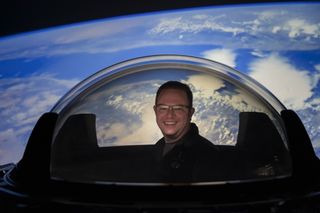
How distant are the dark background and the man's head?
11.7 ft

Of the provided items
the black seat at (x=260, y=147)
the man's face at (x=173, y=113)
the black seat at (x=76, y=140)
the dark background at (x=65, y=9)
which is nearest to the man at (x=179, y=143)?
the man's face at (x=173, y=113)

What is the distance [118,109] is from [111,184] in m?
0.51

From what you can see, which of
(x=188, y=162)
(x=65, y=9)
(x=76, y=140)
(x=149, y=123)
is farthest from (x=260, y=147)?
(x=65, y=9)

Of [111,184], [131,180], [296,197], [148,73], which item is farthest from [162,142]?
[296,197]

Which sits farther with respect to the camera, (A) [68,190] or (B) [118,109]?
(B) [118,109]

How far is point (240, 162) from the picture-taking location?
1378 mm

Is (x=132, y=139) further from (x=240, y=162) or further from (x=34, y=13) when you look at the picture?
(x=34, y=13)

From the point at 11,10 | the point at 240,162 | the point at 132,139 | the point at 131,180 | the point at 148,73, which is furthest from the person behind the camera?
the point at 11,10

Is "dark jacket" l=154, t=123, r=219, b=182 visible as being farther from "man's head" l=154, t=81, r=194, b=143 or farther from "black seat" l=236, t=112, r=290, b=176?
"man's head" l=154, t=81, r=194, b=143

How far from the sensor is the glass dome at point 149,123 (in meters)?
1.35

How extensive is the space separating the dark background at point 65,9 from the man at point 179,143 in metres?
3.58

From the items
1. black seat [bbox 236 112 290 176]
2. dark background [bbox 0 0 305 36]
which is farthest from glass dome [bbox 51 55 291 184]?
dark background [bbox 0 0 305 36]

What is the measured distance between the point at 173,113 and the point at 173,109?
19 millimetres

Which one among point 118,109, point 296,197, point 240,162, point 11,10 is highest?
point 11,10
